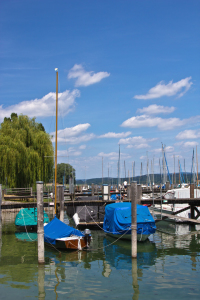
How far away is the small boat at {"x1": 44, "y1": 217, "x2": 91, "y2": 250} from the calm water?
1.44 feet

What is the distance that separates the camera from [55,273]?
47.4 feet

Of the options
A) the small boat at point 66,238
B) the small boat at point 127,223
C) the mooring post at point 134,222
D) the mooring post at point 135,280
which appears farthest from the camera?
the small boat at point 127,223

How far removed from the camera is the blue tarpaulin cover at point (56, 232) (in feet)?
61.5

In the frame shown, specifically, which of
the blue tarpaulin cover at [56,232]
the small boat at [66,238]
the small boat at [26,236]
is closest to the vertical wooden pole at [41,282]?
the small boat at [66,238]

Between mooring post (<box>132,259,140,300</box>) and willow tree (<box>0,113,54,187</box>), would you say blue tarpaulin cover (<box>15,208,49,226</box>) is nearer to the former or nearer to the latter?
willow tree (<box>0,113,54,187</box>)

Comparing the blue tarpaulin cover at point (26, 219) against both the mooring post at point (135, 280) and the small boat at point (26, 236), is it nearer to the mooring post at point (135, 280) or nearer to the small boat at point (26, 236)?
the small boat at point (26, 236)

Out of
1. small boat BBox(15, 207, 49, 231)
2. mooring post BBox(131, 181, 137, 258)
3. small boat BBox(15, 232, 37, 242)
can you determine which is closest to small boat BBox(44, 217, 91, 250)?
mooring post BBox(131, 181, 137, 258)

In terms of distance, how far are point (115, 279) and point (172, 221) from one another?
66.2 ft

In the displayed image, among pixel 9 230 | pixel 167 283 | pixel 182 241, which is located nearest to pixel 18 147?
pixel 9 230

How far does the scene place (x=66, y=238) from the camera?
60.4 feet

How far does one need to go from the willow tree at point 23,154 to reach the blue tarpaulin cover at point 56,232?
21.8 m

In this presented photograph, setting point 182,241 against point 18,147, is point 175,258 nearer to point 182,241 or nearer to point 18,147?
point 182,241

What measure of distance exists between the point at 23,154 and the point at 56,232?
23154 mm

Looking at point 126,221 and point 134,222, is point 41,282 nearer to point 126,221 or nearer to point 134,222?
point 134,222
